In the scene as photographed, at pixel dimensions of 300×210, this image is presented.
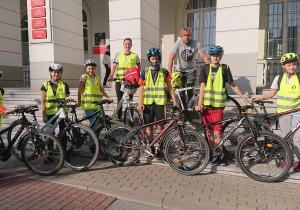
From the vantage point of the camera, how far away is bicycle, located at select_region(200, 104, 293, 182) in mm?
3387

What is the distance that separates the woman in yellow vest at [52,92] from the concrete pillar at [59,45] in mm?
4192

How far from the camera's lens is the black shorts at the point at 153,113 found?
411 cm

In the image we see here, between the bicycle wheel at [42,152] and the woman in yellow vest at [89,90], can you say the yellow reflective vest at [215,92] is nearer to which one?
the woman in yellow vest at [89,90]

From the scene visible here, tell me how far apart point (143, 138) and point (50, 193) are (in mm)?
1649

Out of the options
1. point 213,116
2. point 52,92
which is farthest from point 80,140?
point 213,116

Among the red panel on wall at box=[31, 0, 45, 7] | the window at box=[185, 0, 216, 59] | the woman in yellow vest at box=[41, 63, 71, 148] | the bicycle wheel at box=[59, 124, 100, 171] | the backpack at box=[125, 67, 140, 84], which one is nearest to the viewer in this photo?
the bicycle wheel at box=[59, 124, 100, 171]

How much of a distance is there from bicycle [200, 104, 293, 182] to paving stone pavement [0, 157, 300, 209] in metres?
0.16

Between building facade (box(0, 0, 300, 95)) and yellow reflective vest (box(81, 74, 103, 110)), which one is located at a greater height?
building facade (box(0, 0, 300, 95))

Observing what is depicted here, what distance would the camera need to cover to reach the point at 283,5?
8.62 meters

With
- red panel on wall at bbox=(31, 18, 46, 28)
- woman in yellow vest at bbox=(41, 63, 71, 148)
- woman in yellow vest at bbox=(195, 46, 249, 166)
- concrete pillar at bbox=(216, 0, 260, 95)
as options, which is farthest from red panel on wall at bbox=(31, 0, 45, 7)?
woman in yellow vest at bbox=(195, 46, 249, 166)

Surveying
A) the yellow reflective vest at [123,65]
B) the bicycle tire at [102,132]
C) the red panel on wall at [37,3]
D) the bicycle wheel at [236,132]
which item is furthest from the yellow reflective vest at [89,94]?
the red panel on wall at [37,3]

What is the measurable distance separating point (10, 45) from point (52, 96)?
7606 mm

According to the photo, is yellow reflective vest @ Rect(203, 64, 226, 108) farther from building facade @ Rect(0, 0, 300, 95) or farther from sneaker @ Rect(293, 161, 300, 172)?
building facade @ Rect(0, 0, 300, 95)

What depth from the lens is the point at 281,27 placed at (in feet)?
28.7
